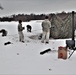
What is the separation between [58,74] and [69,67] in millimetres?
1161

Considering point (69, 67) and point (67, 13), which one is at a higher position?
point (67, 13)

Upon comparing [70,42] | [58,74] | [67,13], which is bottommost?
[58,74]

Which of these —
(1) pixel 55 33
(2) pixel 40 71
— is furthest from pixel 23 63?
(1) pixel 55 33

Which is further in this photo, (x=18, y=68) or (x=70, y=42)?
(x=70, y=42)

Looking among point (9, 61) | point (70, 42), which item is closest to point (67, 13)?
point (70, 42)

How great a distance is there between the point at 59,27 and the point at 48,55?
10.6 meters

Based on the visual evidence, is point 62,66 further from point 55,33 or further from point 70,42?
point 55,33

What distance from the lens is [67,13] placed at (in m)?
22.5

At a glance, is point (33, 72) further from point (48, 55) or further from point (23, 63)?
point (48, 55)

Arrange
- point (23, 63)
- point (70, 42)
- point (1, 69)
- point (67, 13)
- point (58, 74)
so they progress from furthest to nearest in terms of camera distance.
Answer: point (67, 13) → point (70, 42) → point (23, 63) → point (1, 69) → point (58, 74)

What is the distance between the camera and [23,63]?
1050 centimetres

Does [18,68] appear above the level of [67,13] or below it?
below

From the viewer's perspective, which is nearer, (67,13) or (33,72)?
(33,72)

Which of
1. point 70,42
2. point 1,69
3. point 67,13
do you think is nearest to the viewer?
point 1,69
